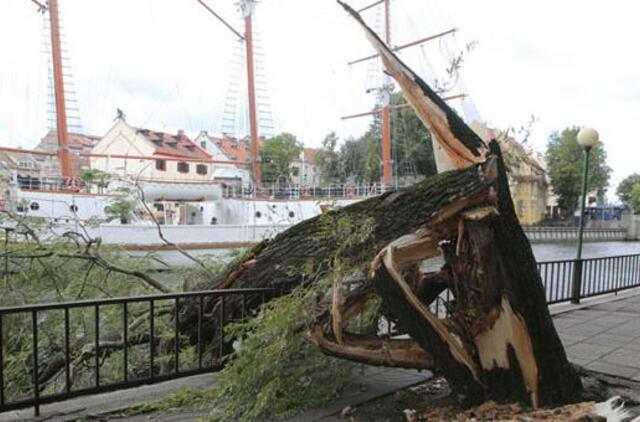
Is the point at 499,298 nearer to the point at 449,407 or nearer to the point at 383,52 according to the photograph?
the point at 449,407

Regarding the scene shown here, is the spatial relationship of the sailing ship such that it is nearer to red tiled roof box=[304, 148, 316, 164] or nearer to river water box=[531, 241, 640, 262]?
river water box=[531, 241, 640, 262]

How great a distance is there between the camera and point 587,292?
301 inches

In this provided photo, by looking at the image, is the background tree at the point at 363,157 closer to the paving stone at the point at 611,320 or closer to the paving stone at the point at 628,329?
the paving stone at the point at 611,320

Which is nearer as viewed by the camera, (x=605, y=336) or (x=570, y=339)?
(x=570, y=339)

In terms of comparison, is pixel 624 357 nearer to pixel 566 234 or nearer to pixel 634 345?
pixel 634 345

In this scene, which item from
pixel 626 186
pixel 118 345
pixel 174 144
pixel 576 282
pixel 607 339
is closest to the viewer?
pixel 118 345

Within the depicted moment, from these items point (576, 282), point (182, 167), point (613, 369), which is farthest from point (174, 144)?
point (613, 369)

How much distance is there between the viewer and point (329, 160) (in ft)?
134

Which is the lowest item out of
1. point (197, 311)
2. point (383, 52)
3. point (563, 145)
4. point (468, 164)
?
point (197, 311)

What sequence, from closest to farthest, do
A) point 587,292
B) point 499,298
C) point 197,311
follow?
point 499,298 → point 197,311 → point 587,292

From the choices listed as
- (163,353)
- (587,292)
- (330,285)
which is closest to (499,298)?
(330,285)

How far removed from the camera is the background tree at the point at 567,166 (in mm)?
46844

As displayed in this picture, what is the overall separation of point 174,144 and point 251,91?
1592 cm

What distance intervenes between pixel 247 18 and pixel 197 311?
979 inches
